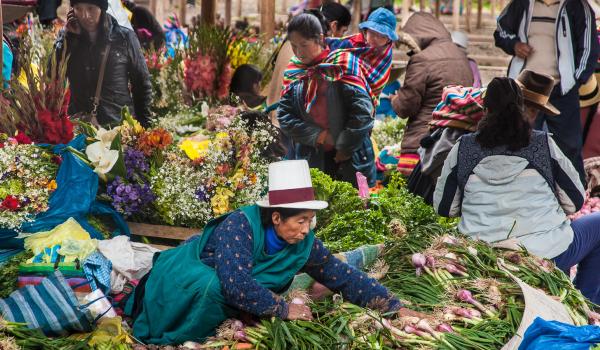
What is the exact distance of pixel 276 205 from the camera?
151 inches

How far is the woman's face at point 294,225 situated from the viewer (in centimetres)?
386

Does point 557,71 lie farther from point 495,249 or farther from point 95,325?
point 95,325

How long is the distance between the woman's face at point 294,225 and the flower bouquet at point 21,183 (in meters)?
1.49

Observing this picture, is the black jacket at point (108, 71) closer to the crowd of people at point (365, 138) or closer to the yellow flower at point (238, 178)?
the crowd of people at point (365, 138)

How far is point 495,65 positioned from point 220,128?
945 centimetres

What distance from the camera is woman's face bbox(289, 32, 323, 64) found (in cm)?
591

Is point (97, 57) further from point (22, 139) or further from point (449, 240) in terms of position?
point (449, 240)

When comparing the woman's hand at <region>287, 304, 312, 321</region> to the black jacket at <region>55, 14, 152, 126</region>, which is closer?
the woman's hand at <region>287, 304, 312, 321</region>

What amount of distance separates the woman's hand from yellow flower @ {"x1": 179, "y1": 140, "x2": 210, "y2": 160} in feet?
5.75

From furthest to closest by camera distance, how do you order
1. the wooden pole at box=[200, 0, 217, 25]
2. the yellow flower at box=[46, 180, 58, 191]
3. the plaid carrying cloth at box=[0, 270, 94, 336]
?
1. the wooden pole at box=[200, 0, 217, 25]
2. the yellow flower at box=[46, 180, 58, 191]
3. the plaid carrying cloth at box=[0, 270, 94, 336]

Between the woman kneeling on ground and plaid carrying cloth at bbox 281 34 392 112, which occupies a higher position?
plaid carrying cloth at bbox 281 34 392 112

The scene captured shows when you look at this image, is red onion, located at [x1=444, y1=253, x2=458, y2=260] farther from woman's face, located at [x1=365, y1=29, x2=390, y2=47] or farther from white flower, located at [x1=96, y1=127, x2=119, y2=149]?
woman's face, located at [x1=365, y1=29, x2=390, y2=47]

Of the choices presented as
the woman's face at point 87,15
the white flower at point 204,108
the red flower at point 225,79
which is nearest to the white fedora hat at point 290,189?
the woman's face at point 87,15

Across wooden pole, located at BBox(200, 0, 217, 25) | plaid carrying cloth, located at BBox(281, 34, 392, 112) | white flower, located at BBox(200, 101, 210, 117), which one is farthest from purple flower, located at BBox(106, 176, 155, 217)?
wooden pole, located at BBox(200, 0, 217, 25)
